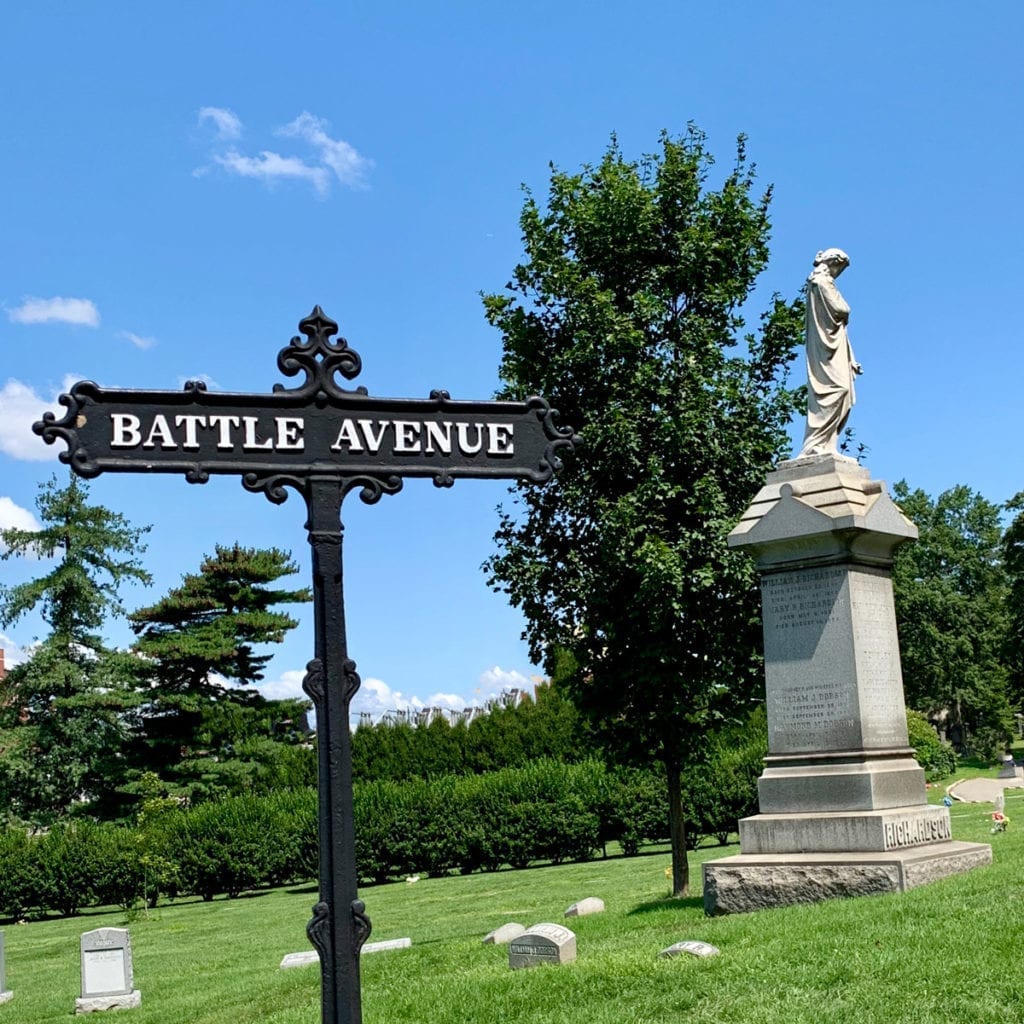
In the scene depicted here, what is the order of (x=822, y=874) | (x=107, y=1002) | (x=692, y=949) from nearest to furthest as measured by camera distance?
(x=692, y=949) → (x=822, y=874) → (x=107, y=1002)

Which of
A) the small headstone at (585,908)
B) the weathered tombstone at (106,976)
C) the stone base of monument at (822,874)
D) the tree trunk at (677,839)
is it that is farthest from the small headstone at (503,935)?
the tree trunk at (677,839)

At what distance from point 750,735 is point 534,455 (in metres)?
32.5

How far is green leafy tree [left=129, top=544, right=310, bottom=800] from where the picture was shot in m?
42.2

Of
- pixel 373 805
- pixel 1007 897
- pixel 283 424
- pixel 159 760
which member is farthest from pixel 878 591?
pixel 159 760

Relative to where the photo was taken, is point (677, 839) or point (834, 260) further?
point (677, 839)

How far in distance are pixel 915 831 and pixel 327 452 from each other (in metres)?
8.87

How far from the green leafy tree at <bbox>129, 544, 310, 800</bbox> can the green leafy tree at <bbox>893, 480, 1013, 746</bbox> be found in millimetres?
31689

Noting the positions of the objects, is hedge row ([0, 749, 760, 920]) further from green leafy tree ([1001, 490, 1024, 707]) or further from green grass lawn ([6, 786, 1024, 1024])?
green leafy tree ([1001, 490, 1024, 707])

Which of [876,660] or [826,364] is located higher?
[826,364]

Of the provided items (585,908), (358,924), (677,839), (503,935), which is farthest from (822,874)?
(358,924)

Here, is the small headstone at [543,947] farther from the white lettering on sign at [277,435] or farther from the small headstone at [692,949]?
the white lettering on sign at [277,435]

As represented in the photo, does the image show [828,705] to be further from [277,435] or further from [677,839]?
[277,435]

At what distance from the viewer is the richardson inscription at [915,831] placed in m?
10.5

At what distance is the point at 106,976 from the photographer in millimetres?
14352
